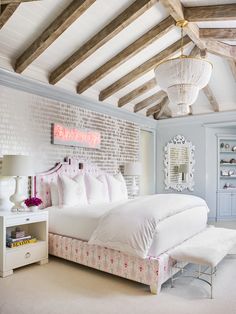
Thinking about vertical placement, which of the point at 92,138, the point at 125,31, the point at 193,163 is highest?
the point at 125,31

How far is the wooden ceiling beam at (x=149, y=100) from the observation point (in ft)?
21.8

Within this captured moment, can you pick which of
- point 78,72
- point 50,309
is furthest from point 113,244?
point 78,72

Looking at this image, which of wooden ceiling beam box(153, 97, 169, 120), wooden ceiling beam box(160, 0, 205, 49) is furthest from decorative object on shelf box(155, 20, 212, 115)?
wooden ceiling beam box(153, 97, 169, 120)

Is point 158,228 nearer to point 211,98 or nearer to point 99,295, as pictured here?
point 99,295

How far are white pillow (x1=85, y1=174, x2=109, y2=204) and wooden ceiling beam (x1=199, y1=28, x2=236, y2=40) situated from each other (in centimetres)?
290

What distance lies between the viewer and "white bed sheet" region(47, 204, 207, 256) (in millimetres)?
3086

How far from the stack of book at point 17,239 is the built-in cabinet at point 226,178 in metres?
5.02

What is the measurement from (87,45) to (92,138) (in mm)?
1882

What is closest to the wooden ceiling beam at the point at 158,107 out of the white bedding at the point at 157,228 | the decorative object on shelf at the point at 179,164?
the decorative object on shelf at the point at 179,164

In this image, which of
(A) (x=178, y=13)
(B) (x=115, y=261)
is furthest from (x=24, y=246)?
(A) (x=178, y=13)

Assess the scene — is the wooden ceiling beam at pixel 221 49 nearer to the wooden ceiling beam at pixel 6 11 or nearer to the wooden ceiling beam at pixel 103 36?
the wooden ceiling beam at pixel 103 36

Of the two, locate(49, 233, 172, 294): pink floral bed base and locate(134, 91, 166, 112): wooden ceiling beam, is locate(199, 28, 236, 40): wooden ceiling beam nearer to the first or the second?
locate(134, 91, 166, 112): wooden ceiling beam

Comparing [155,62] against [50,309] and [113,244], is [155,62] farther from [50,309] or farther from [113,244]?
[50,309]

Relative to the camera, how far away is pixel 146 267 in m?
2.93
